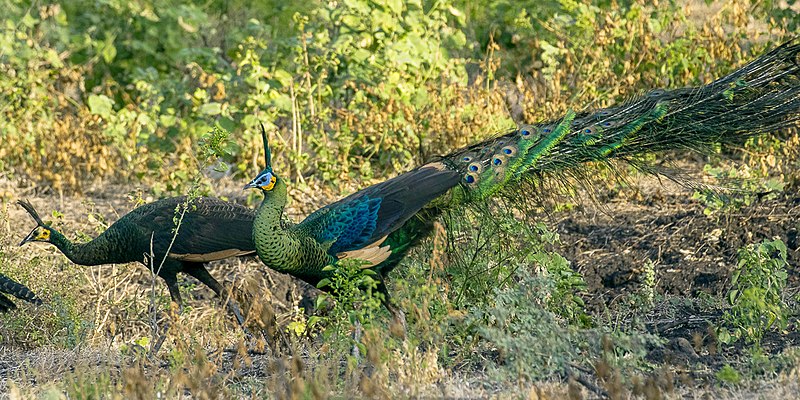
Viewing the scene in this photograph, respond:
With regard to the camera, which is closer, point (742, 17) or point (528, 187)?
point (528, 187)

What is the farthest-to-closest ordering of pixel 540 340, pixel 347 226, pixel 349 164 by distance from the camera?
pixel 349 164
pixel 347 226
pixel 540 340

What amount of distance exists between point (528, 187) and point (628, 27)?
345 cm

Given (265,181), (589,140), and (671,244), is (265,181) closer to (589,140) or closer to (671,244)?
(589,140)

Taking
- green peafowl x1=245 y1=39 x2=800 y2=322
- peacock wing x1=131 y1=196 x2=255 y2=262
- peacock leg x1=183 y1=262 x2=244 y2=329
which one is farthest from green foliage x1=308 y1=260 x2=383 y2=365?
peacock leg x1=183 y1=262 x2=244 y2=329

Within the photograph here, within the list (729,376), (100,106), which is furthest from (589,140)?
(100,106)

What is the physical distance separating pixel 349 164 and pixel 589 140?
297 cm

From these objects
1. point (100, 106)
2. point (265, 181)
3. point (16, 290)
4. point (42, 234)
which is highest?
point (265, 181)

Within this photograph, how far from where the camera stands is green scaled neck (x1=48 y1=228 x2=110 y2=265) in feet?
20.8

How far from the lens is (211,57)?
31.4ft

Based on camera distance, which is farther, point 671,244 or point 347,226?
point 671,244

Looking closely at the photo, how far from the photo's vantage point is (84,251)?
21.0 ft

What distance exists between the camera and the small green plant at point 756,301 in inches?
211

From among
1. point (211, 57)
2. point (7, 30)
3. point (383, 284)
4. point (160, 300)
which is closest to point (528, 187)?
point (383, 284)

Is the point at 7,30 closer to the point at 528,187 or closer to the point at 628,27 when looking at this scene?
the point at 628,27
